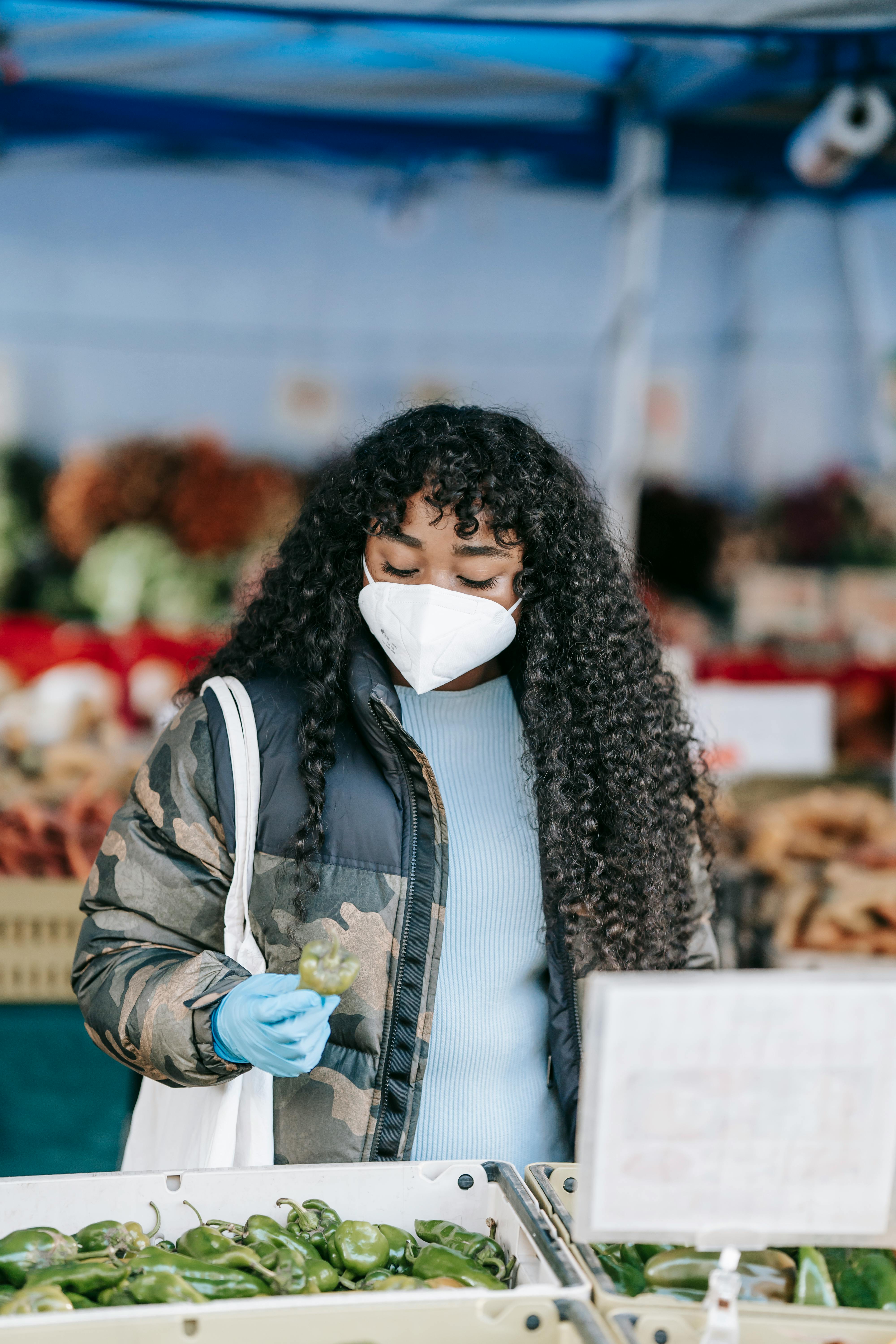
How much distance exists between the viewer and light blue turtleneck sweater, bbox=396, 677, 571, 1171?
1.77 metres

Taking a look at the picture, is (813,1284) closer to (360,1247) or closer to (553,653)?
(360,1247)

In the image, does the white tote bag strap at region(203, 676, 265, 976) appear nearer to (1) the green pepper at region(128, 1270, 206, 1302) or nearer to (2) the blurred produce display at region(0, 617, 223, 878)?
(1) the green pepper at region(128, 1270, 206, 1302)

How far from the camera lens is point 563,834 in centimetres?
187

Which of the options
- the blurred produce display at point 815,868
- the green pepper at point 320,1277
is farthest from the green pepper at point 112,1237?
the blurred produce display at point 815,868

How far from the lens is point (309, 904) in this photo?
1.73 meters

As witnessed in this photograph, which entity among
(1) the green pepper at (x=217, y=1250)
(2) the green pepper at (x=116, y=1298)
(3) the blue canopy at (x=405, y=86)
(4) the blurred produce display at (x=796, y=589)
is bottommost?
(2) the green pepper at (x=116, y=1298)

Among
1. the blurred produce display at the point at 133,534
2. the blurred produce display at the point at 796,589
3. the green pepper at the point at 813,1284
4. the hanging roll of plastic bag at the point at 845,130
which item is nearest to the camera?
the green pepper at the point at 813,1284

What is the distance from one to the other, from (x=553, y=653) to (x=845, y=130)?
3381 mm

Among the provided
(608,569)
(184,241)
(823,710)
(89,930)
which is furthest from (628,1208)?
(184,241)

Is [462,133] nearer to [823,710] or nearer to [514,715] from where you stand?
[823,710]

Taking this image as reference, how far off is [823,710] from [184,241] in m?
5.84

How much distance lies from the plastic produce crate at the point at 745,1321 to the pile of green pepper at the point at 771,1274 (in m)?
0.03

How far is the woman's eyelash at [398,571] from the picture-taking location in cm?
183

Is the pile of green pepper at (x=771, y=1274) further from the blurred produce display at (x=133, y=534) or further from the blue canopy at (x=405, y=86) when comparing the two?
the blurred produce display at (x=133, y=534)
